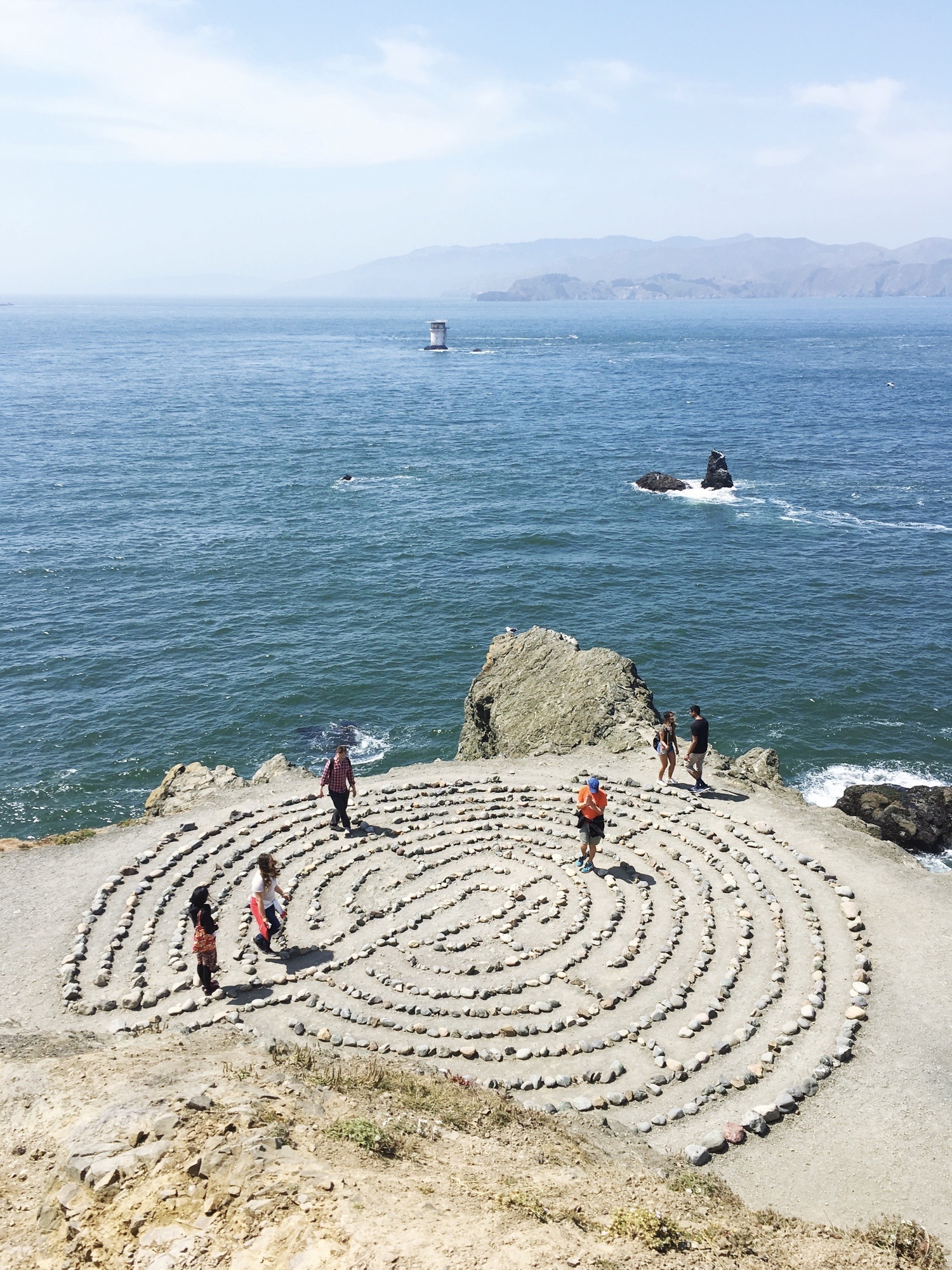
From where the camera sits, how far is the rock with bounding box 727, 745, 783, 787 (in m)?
27.1

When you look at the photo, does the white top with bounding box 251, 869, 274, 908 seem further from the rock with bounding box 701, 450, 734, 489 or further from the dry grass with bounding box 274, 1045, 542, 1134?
the rock with bounding box 701, 450, 734, 489

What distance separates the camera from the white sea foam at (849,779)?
114ft

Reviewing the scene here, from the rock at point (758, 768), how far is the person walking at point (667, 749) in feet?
7.84

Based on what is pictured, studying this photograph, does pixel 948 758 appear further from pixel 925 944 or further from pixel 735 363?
pixel 735 363

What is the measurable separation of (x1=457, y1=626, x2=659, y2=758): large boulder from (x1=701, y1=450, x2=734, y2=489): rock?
A: 4567 centimetres

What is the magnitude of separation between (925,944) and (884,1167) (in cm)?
632

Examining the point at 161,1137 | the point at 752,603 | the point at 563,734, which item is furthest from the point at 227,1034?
the point at 752,603

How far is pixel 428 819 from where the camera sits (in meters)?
24.5

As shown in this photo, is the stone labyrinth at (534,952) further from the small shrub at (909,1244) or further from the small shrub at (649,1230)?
the small shrub at (649,1230)

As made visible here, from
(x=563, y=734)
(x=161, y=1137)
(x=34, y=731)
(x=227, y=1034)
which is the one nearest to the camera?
(x=161, y=1137)

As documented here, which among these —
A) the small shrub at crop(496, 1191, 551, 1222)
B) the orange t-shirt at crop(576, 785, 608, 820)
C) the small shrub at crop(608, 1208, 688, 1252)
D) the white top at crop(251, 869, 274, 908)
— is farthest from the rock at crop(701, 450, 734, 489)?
the small shrub at crop(496, 1191, 551, 1222)

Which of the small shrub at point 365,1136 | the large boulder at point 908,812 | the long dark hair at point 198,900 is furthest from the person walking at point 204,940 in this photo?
the large boulder at point 908,812

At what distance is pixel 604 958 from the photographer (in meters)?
18.9

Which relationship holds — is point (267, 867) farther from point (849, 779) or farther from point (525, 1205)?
point (849, 779)
